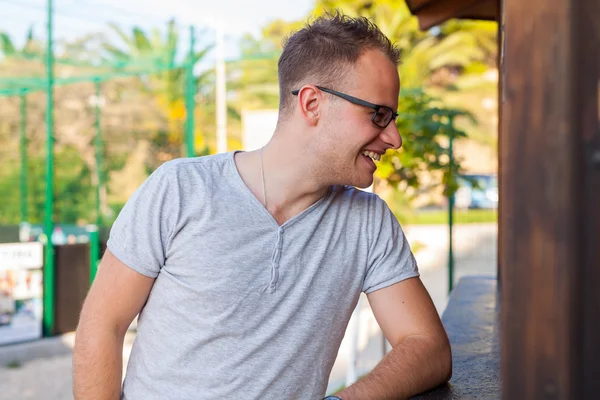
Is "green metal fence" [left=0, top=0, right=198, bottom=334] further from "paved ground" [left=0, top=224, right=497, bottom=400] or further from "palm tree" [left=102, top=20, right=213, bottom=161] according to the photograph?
"paved ground" [left=0, top=224, right=497, bottom=400]

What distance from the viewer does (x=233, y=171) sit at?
189 centimetres

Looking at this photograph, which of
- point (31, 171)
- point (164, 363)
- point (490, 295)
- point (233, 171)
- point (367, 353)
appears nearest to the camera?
point (164, 363)

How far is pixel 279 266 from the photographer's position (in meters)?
1.78

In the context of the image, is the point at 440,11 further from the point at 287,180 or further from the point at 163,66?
the point at 163,66

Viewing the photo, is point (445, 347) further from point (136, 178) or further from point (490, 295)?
point (136, 178)

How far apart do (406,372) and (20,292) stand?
6.41 metres

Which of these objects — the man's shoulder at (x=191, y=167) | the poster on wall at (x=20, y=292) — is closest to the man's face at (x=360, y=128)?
the man's shoulder at (x=191, y=167)

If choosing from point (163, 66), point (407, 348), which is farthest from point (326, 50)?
point (163, 66)

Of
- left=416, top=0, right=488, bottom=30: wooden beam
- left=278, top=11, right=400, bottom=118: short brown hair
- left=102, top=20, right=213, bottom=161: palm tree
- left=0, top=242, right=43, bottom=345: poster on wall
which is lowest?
left=0, top=242, right=43, bottom=345: poster on wall

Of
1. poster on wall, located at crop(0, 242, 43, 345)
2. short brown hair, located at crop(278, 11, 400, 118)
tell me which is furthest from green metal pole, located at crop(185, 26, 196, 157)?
short brown hair, located at crop(278, 11, 400, 118)

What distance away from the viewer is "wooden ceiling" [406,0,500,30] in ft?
13.9


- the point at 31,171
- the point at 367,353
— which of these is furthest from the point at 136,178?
the point at 367,353

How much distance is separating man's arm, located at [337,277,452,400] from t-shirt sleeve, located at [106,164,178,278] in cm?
50

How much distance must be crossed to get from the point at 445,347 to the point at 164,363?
2.10 ft
